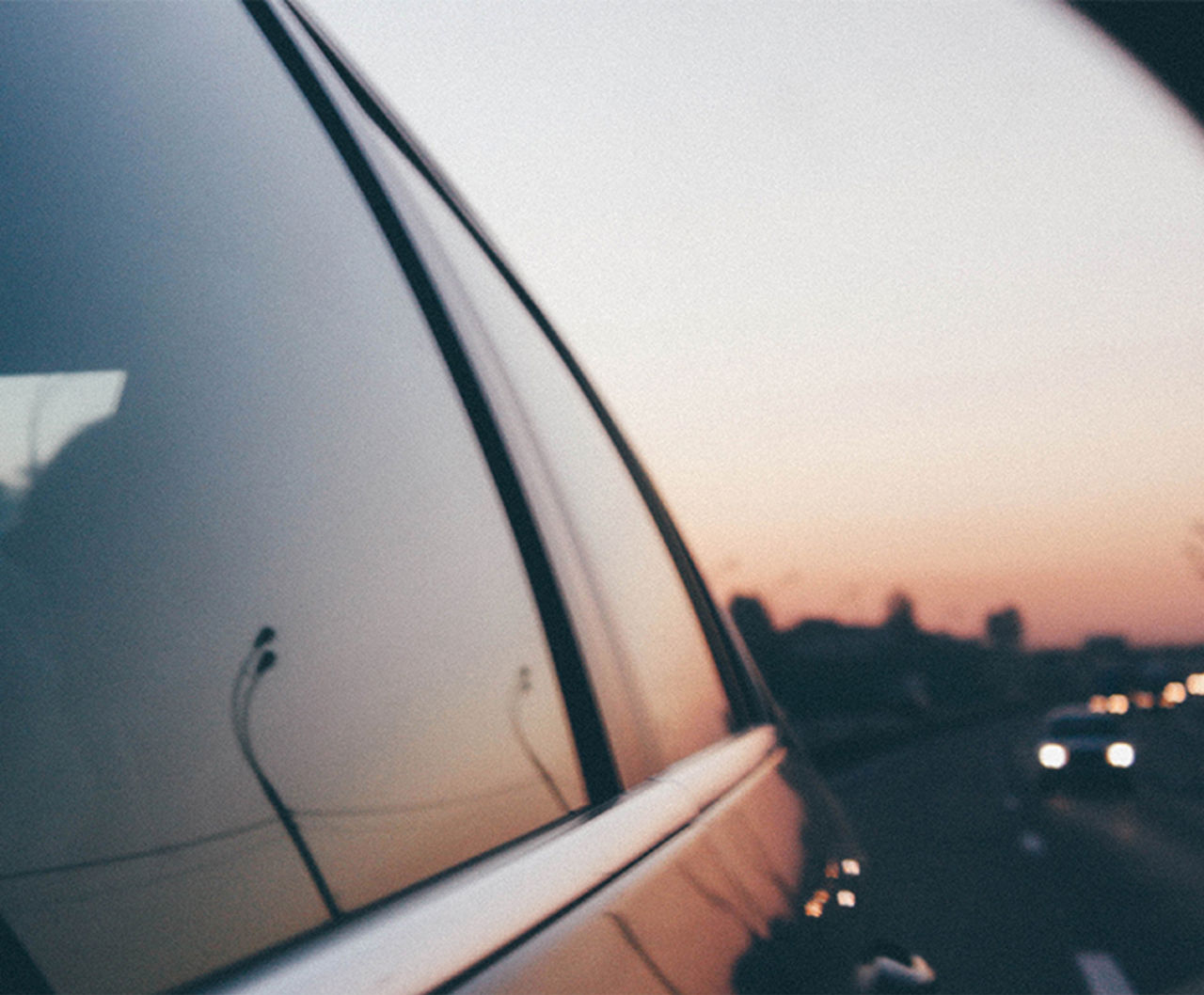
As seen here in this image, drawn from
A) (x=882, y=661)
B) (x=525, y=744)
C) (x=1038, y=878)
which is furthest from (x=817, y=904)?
(x=882, y=661)

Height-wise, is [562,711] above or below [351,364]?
below

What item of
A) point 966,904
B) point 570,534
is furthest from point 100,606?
point 966,904

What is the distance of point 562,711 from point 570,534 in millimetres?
338

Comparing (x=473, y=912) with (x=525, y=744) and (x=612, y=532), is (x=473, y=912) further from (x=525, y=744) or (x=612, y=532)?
(x=612, y=532)

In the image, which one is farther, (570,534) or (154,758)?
(570,534)

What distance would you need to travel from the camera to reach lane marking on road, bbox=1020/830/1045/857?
14392 mm

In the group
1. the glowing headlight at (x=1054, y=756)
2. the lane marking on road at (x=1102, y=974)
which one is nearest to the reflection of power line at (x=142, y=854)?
the lane marking on road at (x=1102, y=974)

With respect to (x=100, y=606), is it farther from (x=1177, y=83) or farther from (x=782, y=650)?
(x=782, y=650)

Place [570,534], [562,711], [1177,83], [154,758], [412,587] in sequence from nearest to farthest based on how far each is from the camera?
[154,758], [412,587], [562,711], [570,534], [1177,83]

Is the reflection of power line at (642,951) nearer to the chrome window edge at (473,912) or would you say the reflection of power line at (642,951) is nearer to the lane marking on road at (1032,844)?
the chrome window edge at (473,912)

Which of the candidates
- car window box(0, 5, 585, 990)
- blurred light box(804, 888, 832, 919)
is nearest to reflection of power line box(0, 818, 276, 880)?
car window box(0, 5, 585, 990)

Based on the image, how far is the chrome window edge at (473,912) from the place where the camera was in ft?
2.18

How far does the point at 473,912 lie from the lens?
33.1 inches

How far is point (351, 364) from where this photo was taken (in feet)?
3.98
